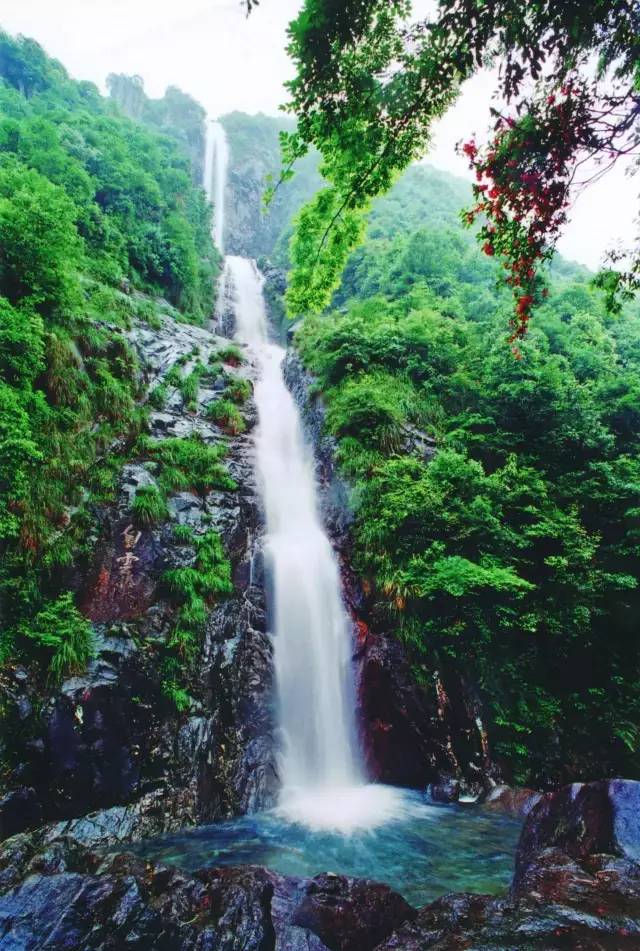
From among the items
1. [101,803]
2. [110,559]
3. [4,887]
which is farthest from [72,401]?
[4,887]

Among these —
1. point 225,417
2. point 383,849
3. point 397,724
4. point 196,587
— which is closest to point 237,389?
point 225,417

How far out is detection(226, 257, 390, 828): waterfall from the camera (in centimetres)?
732

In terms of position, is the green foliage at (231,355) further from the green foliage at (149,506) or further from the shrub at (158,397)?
the green foliage at (149,506)

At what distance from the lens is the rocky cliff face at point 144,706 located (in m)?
5.37

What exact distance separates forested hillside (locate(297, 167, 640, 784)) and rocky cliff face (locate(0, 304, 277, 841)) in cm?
290

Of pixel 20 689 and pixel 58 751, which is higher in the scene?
pixel 20 689

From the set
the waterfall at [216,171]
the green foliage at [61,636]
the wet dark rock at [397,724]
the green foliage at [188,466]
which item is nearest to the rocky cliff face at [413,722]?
the wet dark rock at [397,724]

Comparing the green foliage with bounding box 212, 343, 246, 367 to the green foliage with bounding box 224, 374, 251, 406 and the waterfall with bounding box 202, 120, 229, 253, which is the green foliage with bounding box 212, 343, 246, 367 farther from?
the waterfall with bounding box 202, 120, 229, 253

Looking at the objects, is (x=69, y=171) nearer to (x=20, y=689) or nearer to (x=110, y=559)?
(x=110, y=559)

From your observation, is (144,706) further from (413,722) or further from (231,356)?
(231,356)

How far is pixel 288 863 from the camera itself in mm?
5254

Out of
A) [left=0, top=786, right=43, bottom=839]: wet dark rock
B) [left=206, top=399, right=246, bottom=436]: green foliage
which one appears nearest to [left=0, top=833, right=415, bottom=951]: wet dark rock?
[left=0, top=786, right=43, bottom=839]: wet dark rock

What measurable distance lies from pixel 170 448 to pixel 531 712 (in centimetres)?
863

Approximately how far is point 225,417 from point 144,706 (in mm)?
7857
